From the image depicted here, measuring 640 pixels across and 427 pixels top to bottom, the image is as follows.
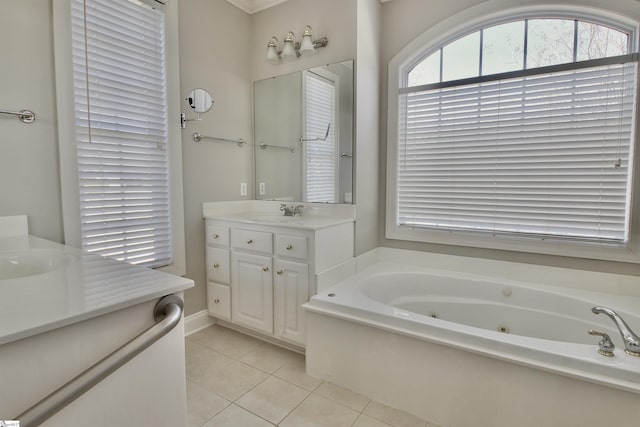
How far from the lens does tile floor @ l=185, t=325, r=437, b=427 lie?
5.76 feet

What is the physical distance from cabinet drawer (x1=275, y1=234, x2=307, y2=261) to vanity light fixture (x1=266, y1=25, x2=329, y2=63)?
4.90 ft

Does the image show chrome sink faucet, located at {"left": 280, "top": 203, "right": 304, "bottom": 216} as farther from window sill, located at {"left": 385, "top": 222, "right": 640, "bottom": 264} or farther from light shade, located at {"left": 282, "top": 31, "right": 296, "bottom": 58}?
light shade, located at {"left": 282, "top": 31, "right": 296, "bottom": 58}

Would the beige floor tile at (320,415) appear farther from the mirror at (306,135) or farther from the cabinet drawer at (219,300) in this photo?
the mirror at (306,135)

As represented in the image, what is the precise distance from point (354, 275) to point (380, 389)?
861mm

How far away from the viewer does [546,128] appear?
90.8 inches

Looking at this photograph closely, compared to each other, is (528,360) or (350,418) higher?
(528,360)

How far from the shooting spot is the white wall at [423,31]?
217 cm

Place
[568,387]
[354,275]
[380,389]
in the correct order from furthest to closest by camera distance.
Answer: [354,275] < [380,389] < [568,387]

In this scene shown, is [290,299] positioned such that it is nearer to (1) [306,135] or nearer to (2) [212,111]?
(1) [306,135]

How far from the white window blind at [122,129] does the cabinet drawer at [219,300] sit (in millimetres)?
461

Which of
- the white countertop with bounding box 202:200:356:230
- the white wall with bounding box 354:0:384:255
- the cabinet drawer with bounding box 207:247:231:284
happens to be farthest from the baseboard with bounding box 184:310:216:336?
the white wall with bounding box 354:0:384:255

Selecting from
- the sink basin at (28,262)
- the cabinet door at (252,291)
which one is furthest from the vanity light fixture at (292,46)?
the sink basin at (28,262)

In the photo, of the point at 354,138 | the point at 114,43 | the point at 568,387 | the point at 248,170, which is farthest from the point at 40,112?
the point at 568,387

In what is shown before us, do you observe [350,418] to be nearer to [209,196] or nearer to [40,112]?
[209,196]
